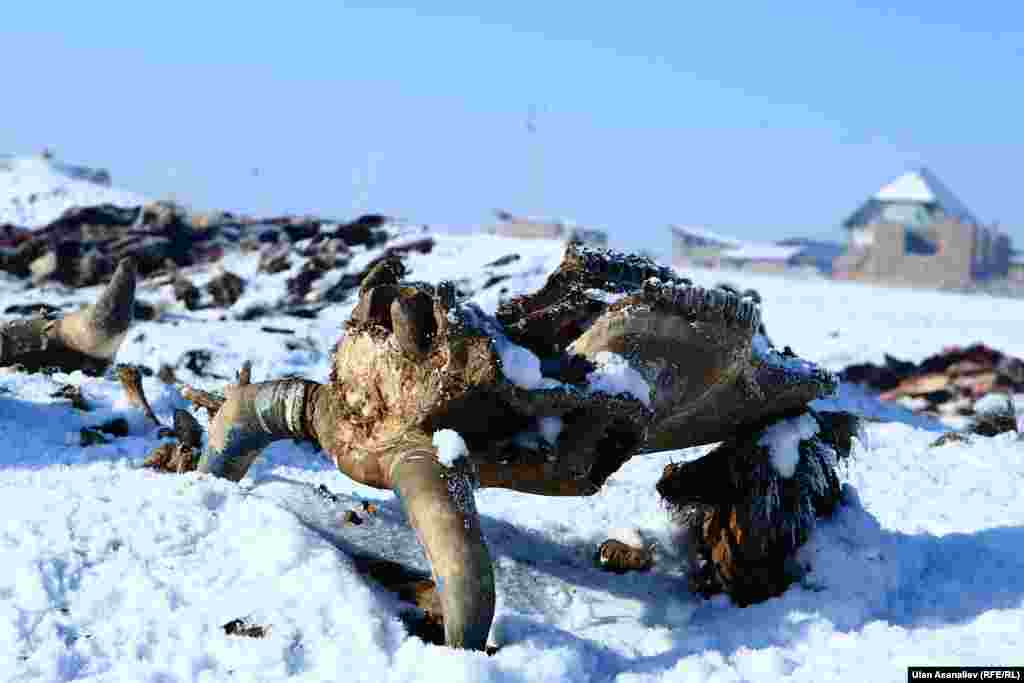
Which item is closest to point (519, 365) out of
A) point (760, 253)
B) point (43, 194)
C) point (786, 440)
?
point (786, 440)

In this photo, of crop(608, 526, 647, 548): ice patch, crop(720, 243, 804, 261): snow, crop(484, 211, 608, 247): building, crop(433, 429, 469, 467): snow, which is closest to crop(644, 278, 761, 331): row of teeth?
crop(433, 429, 469, 467): snow

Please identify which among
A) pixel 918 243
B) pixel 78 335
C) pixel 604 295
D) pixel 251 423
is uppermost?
pixel 604 295

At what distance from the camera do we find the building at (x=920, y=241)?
38.2m

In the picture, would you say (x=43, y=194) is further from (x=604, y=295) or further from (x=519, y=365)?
(x=519, y=365)

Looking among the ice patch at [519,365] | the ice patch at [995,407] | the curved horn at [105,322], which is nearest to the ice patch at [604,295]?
the ice patch at [519,365]

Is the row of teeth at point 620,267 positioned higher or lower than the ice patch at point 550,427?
higher

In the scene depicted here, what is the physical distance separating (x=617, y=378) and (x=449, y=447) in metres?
0.59

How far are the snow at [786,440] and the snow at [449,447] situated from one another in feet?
4.12

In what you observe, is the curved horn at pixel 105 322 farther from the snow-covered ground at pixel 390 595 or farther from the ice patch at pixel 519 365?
the ice patch at pixel 519 365

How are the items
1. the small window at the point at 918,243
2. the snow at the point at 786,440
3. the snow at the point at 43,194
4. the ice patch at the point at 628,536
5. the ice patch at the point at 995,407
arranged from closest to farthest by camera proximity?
1. the snow at the point at 786,440
2. the ice patch at the point at 628,536
3. the ice patch at the point at 995,407
4. the snow at the point at 43,194
5. the small window at the point at 918,243

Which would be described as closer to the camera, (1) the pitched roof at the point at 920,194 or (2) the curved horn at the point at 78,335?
(2) the curved horn at the point at 78,335

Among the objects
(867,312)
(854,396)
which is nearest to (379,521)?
(854,396)

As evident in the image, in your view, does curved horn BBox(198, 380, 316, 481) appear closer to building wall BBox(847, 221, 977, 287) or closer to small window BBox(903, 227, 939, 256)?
building wall BBox(847, 221, 977, 287)

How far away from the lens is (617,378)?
3584mm
